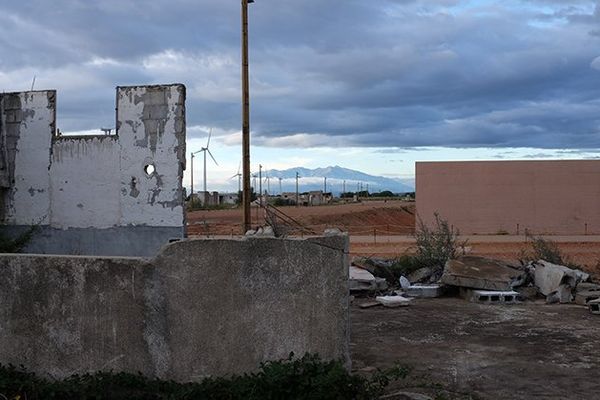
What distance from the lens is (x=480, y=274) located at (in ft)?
42.3

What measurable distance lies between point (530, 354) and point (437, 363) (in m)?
1.31

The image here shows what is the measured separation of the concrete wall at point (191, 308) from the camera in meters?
6.12

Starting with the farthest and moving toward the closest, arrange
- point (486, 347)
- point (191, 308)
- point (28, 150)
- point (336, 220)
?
point (336, 220) → point (28, 150) → point (486, 347) → point (191, 308)

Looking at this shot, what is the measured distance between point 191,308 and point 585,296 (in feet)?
27.6

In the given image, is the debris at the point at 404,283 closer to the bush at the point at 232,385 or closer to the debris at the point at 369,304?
the debris at the point at 369,304

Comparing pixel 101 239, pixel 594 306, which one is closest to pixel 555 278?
pixel 594 306

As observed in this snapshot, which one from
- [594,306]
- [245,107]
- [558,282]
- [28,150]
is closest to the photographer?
[594,306]

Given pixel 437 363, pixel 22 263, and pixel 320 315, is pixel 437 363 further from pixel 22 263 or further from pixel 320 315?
pixel 22 263

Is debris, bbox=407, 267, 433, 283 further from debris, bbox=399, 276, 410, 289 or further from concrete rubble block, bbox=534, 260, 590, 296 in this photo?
concrete rubble block, bbox=534, 260, 590, 296

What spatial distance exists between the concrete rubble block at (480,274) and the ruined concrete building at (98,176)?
5.26m

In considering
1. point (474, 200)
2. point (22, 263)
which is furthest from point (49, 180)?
point (474, 200)

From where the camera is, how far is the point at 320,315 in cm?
625

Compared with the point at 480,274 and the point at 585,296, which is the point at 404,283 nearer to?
the point at 480,274

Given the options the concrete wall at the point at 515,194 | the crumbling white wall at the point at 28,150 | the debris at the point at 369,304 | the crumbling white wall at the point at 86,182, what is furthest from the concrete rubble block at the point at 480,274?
the concrete wall at the point at 515,194
